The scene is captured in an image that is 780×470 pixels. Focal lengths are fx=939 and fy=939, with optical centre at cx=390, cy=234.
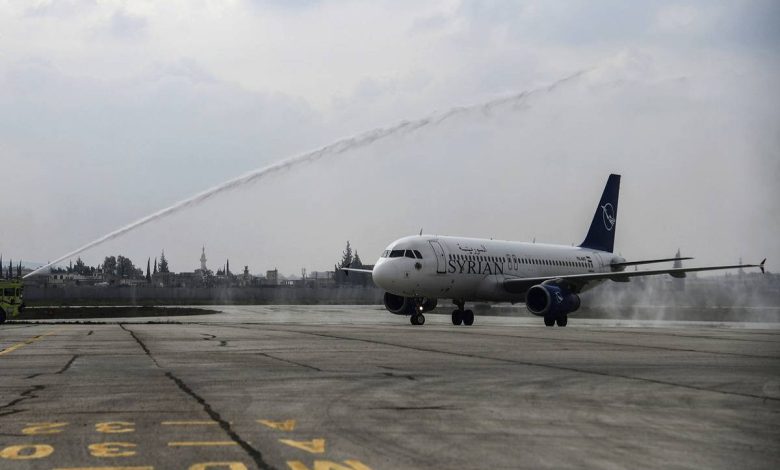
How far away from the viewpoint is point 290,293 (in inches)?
4437

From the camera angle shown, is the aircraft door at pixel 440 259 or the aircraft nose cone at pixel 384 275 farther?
the aircraft door at pixel 440 259

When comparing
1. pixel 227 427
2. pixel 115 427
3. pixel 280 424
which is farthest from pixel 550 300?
pixel 115 427

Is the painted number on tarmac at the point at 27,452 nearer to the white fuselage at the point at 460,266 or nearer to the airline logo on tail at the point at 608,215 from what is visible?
the white fuselage at the point at 460,266

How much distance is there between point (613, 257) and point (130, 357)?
4231 centimetres

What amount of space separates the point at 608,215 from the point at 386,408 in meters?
48.2

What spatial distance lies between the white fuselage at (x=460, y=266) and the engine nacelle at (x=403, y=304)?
1690mm

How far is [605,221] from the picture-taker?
58.1m

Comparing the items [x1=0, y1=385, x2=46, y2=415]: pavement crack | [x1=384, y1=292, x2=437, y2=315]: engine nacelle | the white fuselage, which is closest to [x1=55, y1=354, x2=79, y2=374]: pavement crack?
[x1=0, y1=385, x2=46, y2=415]: pavement crack

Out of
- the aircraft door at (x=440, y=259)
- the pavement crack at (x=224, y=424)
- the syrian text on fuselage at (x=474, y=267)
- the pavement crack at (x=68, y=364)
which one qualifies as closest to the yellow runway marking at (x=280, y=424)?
the pavement crack at (x=224, y=424)

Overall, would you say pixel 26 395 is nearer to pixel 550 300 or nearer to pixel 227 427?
pixel 227 427

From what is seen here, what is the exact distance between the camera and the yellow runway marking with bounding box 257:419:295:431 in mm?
10328

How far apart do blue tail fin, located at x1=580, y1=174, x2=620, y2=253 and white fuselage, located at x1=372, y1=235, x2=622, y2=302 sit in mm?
5727

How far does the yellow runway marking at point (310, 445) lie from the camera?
8938mm

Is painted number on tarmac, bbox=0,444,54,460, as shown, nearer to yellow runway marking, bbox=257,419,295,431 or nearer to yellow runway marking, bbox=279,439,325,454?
yellow runway marking, bbox=279,439,325,454
